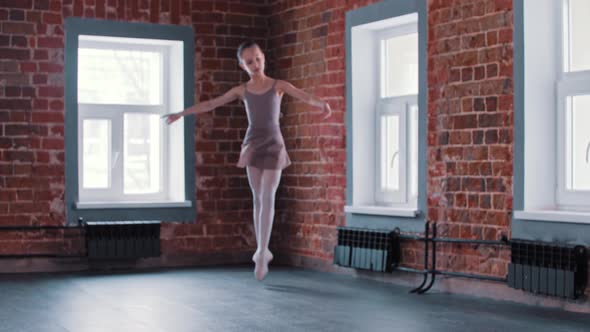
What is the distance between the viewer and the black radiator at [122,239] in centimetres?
908

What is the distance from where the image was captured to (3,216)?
8.89 m

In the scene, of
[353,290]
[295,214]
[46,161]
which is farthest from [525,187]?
[46,161]

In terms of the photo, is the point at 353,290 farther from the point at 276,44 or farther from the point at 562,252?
the point at 276,44

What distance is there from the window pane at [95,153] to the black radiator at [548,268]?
4468 millimetres

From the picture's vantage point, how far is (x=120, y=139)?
9.65m

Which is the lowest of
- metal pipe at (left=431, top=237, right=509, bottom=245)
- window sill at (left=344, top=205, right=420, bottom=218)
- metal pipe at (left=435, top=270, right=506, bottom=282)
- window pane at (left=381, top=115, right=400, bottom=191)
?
metal pipe at (left=435, top=270, right=506, bottom=282)

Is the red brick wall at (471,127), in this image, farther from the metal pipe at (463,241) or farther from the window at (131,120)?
the window at (131,120)

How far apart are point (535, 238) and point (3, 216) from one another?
490cm

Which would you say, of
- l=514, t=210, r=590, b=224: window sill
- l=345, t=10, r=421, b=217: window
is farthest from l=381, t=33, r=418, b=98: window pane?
l=514, t=210, r=590, b=224: window sill

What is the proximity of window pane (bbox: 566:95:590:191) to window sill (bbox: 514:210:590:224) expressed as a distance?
25 cm

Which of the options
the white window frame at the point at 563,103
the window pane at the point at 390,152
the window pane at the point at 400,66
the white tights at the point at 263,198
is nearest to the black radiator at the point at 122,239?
the white tights at the point at 263,198

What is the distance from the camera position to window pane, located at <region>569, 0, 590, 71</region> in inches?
265

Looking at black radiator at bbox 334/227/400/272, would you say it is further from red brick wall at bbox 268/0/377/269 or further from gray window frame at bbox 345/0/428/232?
red brick wall at bbox 268/0/377/269

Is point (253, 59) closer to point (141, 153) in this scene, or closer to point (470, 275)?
point (470, 275)
